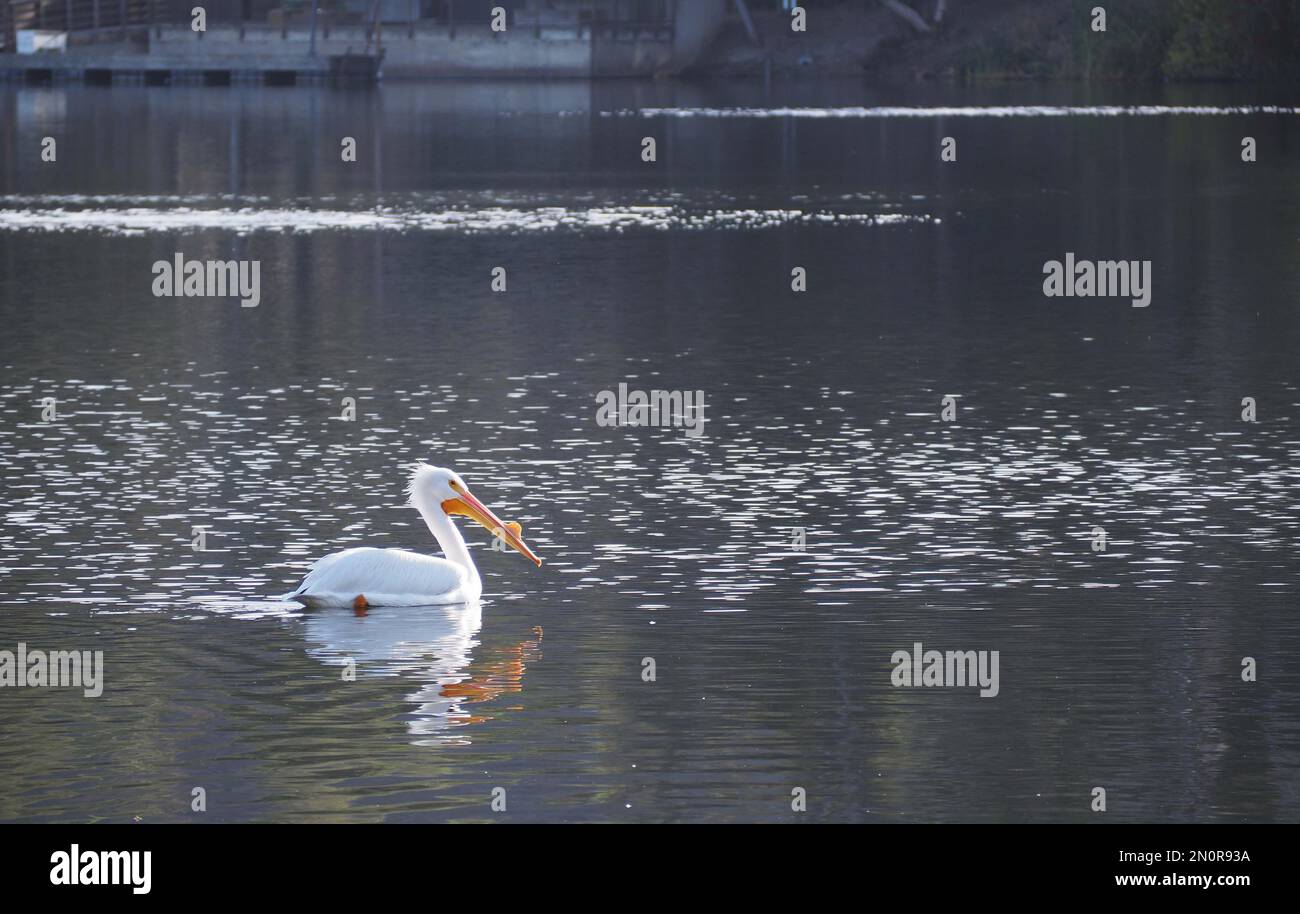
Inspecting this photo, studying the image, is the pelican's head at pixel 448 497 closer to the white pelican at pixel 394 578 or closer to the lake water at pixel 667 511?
the white pelican at pixel 394 578

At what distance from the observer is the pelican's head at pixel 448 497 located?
1686 cm

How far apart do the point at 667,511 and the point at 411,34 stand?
9531 centimetres

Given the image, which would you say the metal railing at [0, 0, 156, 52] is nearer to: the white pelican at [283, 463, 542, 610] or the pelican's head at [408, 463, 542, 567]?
the pelican's head at [408, 463, 542, 567]

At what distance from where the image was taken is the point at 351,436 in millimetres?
22938

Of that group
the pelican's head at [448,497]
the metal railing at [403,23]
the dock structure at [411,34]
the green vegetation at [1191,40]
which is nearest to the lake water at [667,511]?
the pelican's head at [448,497]

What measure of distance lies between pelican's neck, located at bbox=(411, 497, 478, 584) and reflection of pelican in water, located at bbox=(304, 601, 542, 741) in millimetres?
269

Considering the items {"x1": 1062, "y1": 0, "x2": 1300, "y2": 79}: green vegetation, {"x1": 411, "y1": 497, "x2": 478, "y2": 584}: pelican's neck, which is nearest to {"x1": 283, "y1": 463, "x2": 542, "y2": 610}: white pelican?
{"x1": 411, "y1": 497, "x2": 478, "y2": 584}: pelican's neck

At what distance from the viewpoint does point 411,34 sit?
11219 cm

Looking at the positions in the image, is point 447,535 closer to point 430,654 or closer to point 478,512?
point 478,512

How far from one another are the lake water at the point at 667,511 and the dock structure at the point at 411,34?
65607 mm

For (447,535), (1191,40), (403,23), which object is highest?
(403,23)

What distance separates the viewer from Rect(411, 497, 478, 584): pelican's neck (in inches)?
648

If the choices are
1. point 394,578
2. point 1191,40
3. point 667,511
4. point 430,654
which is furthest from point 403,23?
point 430,654
